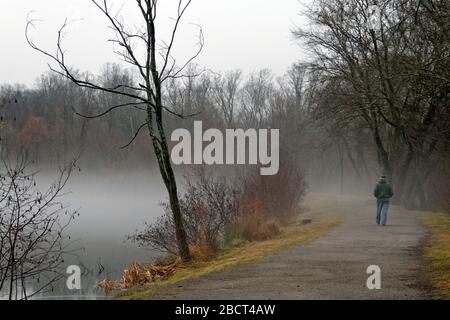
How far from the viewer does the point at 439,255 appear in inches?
513

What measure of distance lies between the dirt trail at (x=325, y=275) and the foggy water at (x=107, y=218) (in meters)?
3.60

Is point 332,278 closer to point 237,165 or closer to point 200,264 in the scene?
point 200,264

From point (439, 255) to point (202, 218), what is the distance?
7.14 meters

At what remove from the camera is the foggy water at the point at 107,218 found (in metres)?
18.3

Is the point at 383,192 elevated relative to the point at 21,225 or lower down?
elevated

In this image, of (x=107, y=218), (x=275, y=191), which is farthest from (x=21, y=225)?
(x=107, y=218)

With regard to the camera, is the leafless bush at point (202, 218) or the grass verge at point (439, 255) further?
the leafless bush at point (202, 218)

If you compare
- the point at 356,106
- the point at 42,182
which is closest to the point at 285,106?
the point at 42,182

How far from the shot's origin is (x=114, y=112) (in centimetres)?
7594

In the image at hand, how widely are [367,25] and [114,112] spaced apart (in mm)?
51074

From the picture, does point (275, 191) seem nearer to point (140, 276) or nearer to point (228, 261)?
point (228, 261)

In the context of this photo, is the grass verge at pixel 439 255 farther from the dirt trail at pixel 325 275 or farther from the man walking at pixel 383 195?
the man walking at pixel 383 195

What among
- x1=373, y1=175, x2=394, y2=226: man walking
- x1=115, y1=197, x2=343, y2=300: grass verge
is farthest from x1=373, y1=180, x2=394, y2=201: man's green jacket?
x1=115, y1=197, x2=343, y2=300: grass verge

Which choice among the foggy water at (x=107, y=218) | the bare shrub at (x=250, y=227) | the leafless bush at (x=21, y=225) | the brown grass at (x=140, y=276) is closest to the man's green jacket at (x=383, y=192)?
the bare shrub at (x=250, y=227)
